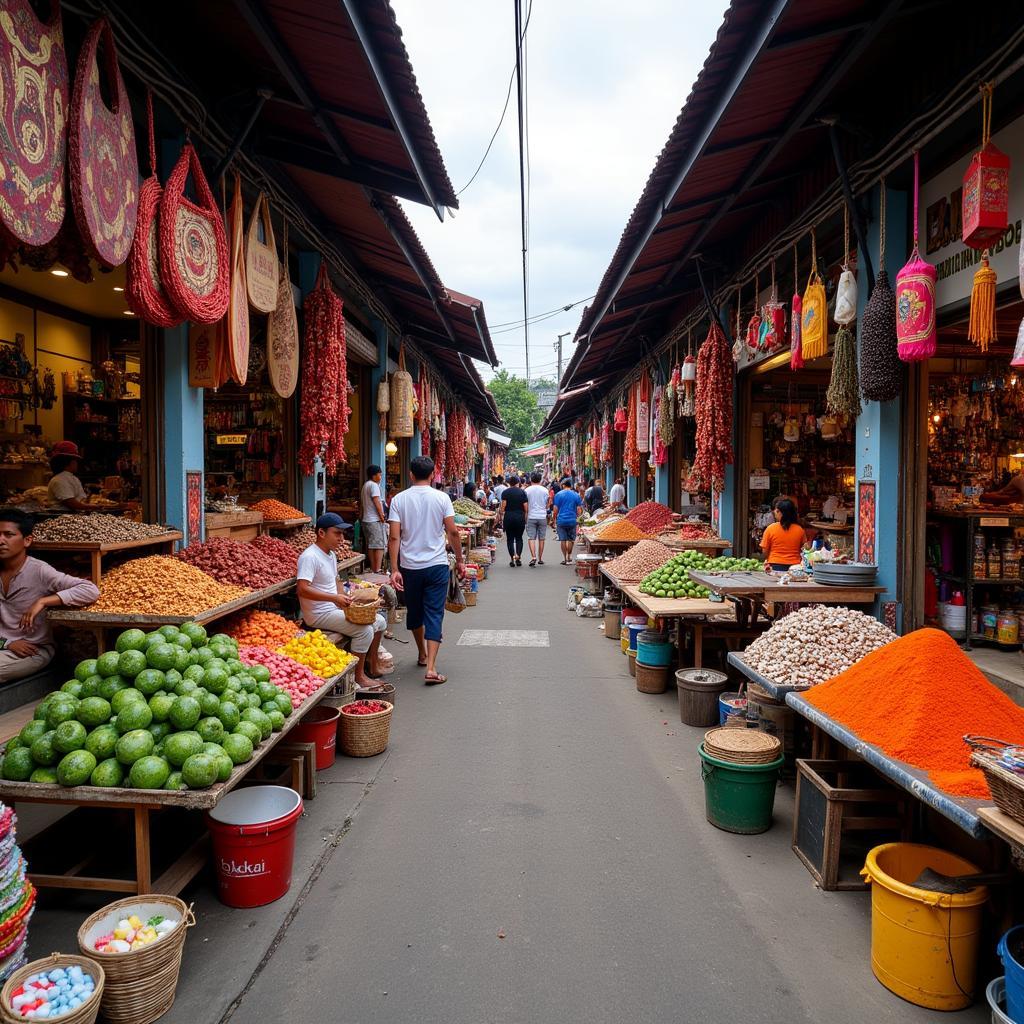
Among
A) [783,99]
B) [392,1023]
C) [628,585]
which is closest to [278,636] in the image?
[392,1023]

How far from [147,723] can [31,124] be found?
271 cm

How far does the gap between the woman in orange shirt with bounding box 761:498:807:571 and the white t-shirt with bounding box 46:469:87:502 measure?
7466 millimetres

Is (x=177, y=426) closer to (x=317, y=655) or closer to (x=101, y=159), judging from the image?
(x=317, y=655)

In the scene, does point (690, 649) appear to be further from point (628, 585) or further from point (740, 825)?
point (740, 825)

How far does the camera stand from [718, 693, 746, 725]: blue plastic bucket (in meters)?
→ 5.08

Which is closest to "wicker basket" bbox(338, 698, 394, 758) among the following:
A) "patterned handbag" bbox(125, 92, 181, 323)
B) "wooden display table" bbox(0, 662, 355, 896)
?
"wooden display table" bbox(0, 662, 355, 896)

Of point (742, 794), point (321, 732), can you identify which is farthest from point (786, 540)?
point (321, 732)

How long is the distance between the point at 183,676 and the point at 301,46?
4054mm

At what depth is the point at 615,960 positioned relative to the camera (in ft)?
9.29

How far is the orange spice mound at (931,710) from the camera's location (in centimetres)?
297

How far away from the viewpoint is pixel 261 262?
5895 mm

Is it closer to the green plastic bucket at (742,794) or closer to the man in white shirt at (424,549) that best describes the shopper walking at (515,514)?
the man in white shirt at (424,549)

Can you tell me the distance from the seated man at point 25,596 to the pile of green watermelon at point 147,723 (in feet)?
3.81

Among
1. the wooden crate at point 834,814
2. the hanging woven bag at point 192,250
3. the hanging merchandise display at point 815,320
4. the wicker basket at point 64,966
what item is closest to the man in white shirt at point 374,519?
the hanging woven bag at point 192,250
